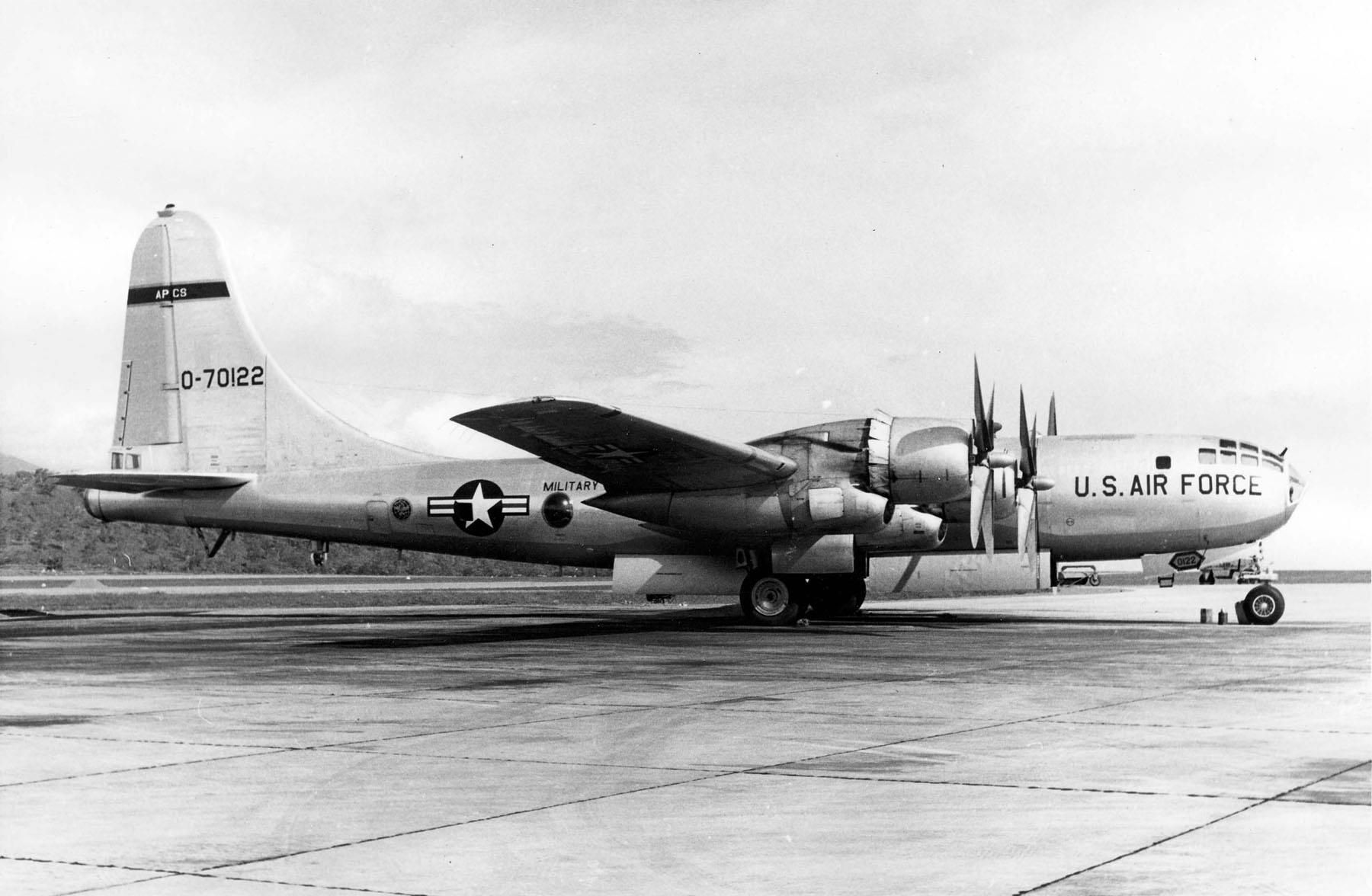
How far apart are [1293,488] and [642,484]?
1332cm

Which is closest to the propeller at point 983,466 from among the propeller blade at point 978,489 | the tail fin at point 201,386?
the propeller blade at point 978,489

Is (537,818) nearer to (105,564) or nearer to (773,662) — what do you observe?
(773,662)

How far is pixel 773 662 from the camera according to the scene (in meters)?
16.6

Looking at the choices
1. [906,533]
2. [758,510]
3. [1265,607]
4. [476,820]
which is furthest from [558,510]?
[476,820]

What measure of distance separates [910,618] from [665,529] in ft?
22.3

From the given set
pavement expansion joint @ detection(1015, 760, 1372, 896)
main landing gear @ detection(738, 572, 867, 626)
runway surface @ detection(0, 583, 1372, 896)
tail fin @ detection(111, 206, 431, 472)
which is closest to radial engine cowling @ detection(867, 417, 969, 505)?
main landing gear @ detection(738, 572, 867, 626)

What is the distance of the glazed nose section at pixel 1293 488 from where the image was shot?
87.8 ft

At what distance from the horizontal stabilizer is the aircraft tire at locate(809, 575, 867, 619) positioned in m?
12.9

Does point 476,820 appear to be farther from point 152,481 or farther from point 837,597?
point 152,481

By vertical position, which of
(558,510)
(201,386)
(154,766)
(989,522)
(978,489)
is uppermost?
(201,386)

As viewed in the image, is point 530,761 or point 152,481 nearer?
point 530,761

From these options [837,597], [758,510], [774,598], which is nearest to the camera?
[758,510]

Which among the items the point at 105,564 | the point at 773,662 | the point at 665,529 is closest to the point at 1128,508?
the point at 665,529

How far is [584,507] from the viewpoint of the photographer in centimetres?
2728
